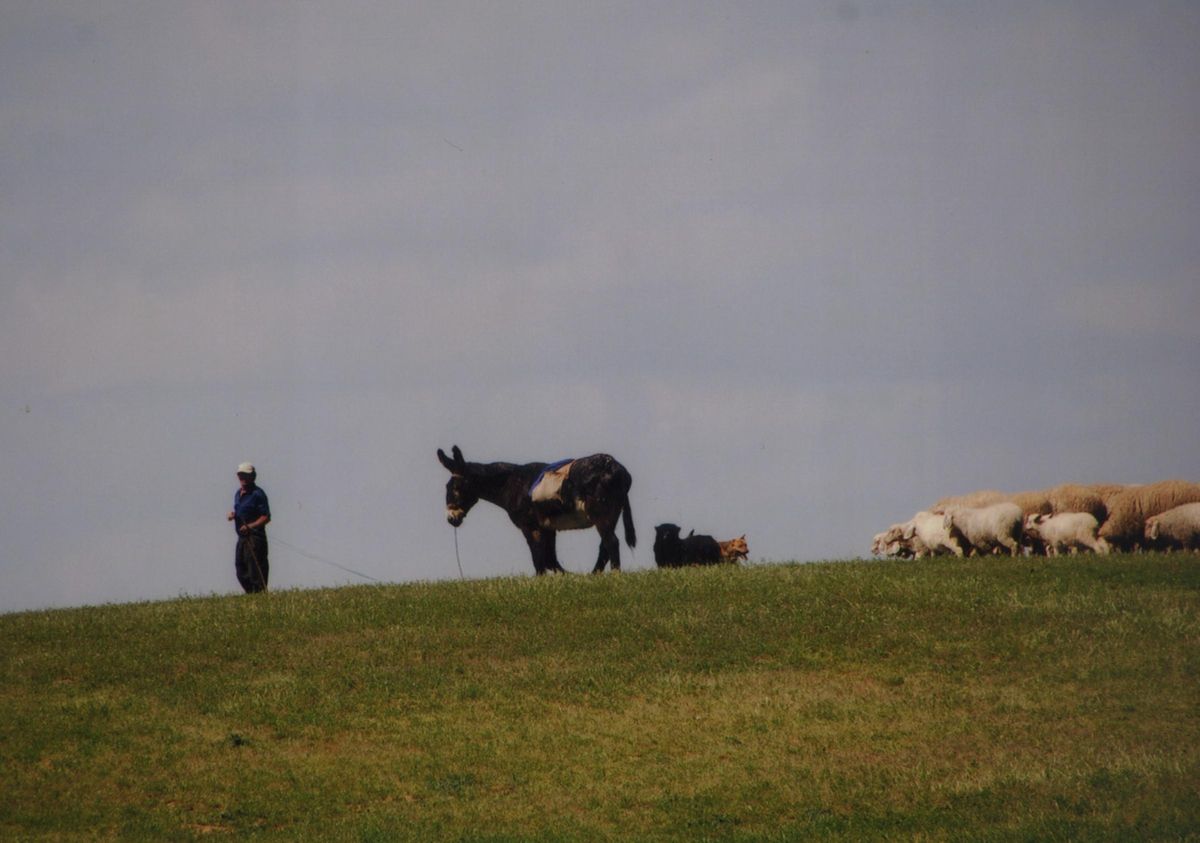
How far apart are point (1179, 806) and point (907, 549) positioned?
19129 millimetres

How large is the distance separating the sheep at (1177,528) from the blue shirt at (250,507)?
17.6 meters

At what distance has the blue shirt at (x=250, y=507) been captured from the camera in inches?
1016

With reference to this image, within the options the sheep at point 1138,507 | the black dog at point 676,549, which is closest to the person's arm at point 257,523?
the black dog at point 676,549

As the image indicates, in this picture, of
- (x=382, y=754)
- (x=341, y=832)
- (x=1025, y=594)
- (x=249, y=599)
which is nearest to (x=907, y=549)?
(x=1025, y=594)

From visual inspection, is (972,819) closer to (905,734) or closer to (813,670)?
(905,734)

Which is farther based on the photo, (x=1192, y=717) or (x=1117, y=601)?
(x=1117, y=601)

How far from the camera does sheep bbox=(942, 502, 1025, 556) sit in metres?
29.8

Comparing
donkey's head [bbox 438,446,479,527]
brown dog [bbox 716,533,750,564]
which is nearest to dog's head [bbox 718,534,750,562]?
brown dog [bbox 716,533,750,564]

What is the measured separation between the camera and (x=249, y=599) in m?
25.5

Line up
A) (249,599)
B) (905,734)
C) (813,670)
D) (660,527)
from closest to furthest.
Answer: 1. (905,734)
2. (813,670)
3. (249,599)
4. (660,527)

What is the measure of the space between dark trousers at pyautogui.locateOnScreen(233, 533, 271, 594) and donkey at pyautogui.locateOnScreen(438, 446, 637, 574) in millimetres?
5071

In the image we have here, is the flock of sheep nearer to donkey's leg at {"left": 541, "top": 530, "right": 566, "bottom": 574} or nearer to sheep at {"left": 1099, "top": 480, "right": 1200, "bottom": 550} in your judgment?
sheep at {"left": 1099, "top": 480, "right": 1200, "bottom": 550}

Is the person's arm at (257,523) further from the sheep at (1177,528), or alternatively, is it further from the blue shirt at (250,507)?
the sheep at (1177,528)

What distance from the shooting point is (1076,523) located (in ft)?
96.8
